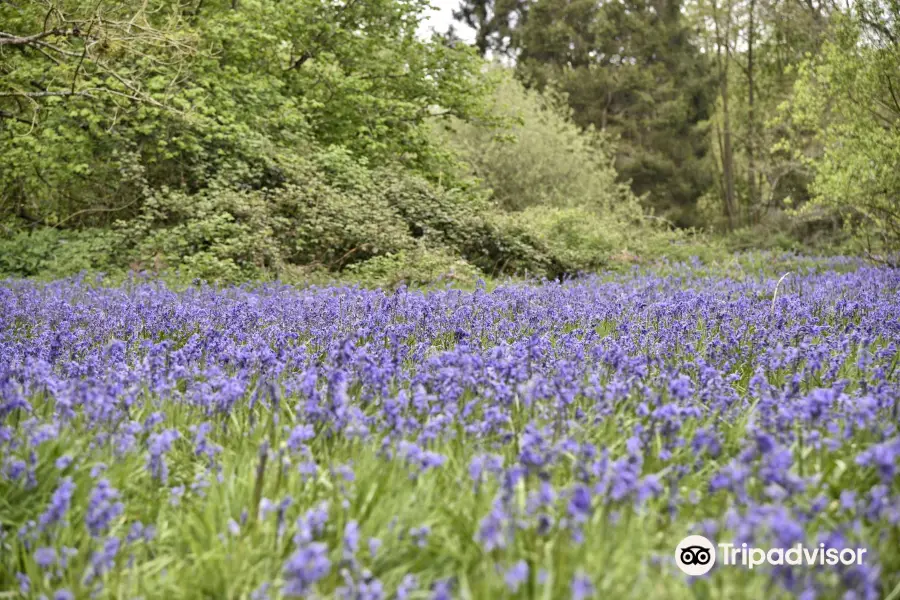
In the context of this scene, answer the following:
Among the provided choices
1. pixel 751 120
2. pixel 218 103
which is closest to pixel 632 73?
pixel 751 120

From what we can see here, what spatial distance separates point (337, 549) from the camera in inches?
92.9

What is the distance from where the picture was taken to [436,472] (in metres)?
2.96

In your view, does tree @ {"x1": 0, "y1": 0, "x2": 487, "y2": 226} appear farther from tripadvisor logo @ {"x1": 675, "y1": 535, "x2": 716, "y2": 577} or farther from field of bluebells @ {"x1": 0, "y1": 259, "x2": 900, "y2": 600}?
tripadvisor logo @ {"x1": 675, "y1": 535, "x2": 716, "y2": 577}

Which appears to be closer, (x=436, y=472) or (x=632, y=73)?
(x=436, y=472)

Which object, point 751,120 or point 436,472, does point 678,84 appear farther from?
point 436,472

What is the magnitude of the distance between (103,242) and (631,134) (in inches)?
1220

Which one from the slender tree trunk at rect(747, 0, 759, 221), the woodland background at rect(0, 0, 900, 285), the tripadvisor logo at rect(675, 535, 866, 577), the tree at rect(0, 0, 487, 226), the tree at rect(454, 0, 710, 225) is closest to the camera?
the tripadvisor logo at rect(675, 535, 866, 577)

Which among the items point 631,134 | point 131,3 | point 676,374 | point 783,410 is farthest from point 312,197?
point 631,134

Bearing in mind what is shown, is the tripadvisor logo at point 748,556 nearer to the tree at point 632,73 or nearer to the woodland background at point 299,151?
the woodland background at point 299,151

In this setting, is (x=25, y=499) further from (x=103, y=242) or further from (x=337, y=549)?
(x=103, y=242)

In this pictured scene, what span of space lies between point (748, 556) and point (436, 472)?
1.14 m

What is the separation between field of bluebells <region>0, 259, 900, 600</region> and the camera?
2195 millimetres

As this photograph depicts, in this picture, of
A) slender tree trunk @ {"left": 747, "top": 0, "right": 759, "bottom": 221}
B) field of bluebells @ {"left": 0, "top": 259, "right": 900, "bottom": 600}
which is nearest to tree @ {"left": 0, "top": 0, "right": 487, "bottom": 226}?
field of bluebells @ {"left": 0, "top": 259, "right": 900, "bottom": 600}

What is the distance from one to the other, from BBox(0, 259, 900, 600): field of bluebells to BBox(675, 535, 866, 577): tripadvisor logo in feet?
0.11
